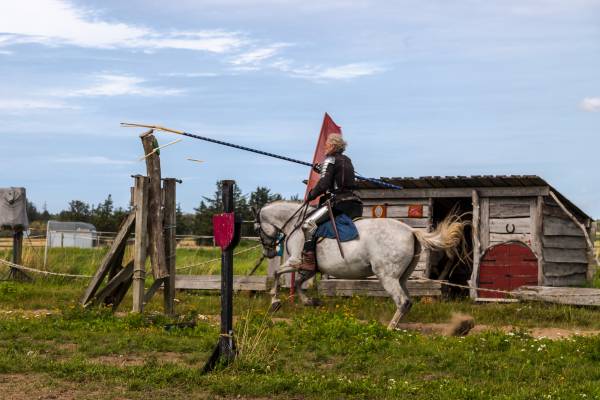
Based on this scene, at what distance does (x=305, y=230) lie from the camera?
586 inches

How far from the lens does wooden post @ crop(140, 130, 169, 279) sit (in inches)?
574

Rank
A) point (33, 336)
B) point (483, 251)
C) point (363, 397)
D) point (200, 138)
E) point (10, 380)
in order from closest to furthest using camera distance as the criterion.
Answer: point (363, 397), point (10, 380), point (33, 336), point (200, 138), point (483, 251)

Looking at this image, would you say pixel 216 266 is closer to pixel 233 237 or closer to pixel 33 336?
pixel 33 336

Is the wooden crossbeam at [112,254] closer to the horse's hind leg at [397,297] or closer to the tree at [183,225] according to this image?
the horse's hind leg at [397,297]

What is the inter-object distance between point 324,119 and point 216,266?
37.3 ft

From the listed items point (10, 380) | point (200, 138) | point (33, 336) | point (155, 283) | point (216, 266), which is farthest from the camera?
point (216, 266)

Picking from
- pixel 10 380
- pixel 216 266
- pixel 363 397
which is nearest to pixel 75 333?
pixel 10 380

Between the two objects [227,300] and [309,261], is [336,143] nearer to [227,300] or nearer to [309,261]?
[309,261]

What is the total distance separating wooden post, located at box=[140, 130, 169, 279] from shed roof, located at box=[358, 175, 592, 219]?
622 cm

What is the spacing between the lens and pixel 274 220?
15836mm

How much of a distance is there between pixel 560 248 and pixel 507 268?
139cm

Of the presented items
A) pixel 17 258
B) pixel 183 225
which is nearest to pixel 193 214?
pixel 183 225

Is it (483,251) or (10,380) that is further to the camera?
(483,251)

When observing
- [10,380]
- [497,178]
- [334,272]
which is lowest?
[10,380]
